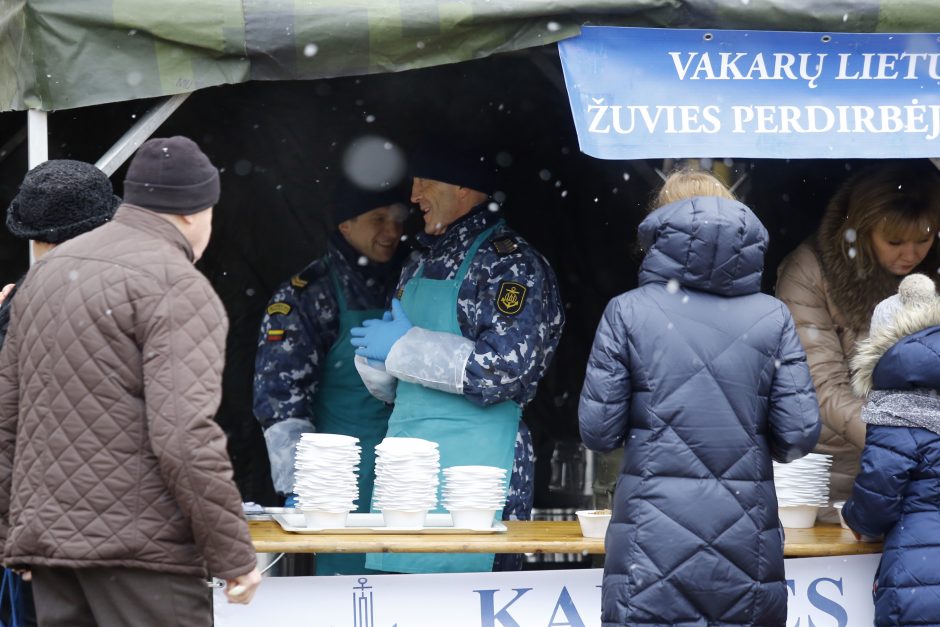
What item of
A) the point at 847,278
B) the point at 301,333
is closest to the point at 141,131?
the point at 301,333

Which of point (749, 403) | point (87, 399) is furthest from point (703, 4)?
point (87, 399)

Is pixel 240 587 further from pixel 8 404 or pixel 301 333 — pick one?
pixel 301 333

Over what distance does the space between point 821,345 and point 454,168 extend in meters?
1.55

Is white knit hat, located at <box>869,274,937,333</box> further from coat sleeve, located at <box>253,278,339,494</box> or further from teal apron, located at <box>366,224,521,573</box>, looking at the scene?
coat sleeve, located at <box>253,278,339,494</box>

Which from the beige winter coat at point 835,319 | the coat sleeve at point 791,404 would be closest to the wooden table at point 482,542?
the beige winter coat at point 835,319

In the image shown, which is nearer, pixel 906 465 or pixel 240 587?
pixel 240 587

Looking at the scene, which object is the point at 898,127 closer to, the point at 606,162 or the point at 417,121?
the point at 606,162

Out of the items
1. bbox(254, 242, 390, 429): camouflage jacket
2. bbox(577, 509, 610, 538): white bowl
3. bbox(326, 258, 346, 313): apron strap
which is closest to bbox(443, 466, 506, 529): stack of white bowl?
bbox(577, 509, 610, 538): white bowl

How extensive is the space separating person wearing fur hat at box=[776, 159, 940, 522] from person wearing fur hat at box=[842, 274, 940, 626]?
75cm

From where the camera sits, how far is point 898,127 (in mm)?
4453

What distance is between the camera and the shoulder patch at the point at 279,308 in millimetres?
5234

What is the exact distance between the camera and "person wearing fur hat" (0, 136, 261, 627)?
288 cm

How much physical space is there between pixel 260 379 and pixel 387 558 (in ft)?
3.35

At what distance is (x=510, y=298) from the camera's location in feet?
15.1
